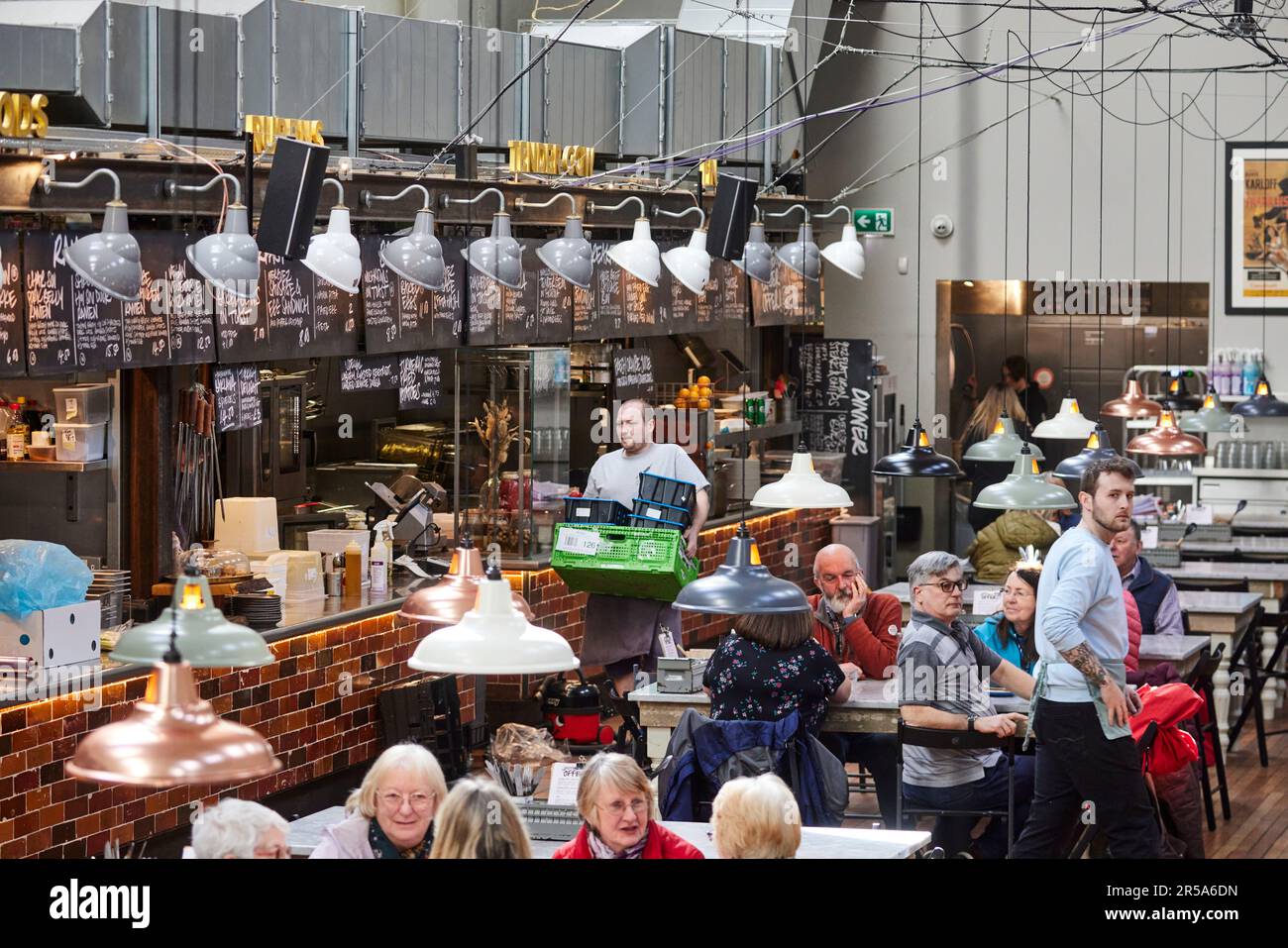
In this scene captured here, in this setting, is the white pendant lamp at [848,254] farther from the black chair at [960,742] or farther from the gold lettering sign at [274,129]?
the black chair at [960,742]

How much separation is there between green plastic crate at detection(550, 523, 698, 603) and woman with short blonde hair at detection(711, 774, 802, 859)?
4277 millimetres

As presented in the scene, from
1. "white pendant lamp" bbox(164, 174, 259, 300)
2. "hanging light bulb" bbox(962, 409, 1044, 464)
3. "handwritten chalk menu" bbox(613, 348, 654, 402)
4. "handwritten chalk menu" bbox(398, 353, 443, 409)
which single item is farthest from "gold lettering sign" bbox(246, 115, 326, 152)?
"handwritten chalk menu" bbox(613, 348, 654, 402)

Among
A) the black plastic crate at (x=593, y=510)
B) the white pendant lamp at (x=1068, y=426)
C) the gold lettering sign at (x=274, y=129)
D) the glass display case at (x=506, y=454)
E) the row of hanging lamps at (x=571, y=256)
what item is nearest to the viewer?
the gold lettering sign at (x=274, y=129)

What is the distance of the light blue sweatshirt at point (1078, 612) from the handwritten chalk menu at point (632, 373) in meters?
6.25

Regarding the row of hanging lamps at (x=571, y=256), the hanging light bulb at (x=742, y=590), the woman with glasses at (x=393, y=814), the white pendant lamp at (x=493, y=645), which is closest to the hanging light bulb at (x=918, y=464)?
the row of hanging lamps at (x=571, y=256)

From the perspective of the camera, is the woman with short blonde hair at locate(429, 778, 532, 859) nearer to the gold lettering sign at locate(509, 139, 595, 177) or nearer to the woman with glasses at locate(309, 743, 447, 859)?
the woman with glasses at locate(309, 743, 447, 859)

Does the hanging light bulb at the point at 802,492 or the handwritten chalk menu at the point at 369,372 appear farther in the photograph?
the handwritten chalk menu at the point at 369,372

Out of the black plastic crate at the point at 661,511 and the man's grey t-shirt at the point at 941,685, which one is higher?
the black plastic crate at the point at 661,511

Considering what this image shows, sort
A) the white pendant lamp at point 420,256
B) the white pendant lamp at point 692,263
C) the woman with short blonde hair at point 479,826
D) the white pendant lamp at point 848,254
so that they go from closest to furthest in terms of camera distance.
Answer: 1. the woman with short blonde hair at point 479,826
2. the white pendant lamp at point 420,256
3. the white pendant lamp at point 692,263
4. the white pendant lamp at point 848,254

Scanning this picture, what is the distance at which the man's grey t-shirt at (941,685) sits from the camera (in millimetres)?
7445

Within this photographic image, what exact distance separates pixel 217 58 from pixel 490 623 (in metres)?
4.82

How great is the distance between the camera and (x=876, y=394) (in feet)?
49.4

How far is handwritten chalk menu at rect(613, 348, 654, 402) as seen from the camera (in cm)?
1290
